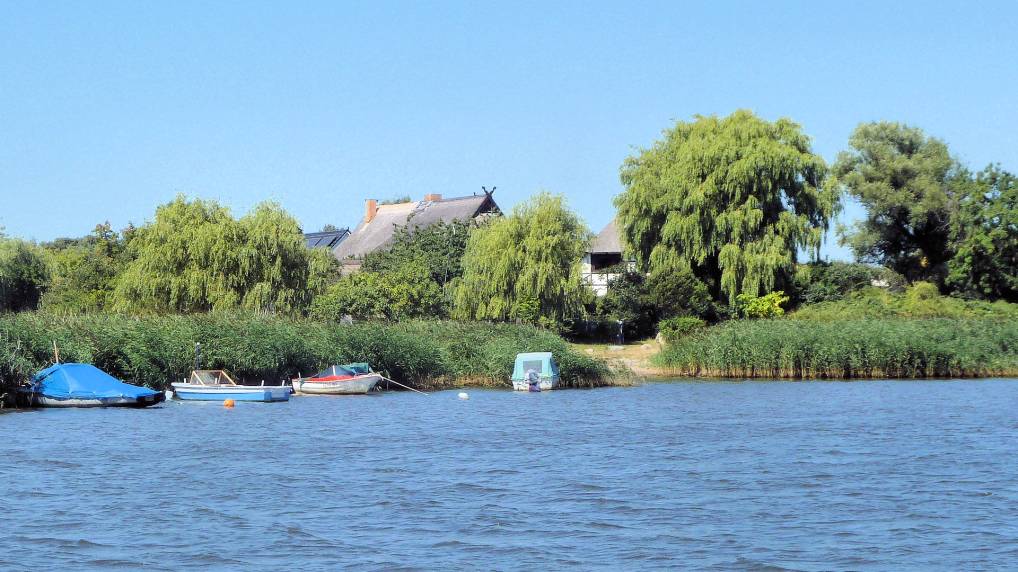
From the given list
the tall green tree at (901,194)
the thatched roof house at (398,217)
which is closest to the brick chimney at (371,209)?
the thatched roof house at (398,217)

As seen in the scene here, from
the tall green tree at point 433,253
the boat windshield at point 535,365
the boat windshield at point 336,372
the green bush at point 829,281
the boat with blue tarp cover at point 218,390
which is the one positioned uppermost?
the tall green tree at point 433,253

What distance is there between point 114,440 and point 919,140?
185ft

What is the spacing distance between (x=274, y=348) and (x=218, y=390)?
4.57 m

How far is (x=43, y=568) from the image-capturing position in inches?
650

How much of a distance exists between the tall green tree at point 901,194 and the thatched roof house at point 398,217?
27.1m

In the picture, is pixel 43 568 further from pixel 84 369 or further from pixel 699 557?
pixel 84 369

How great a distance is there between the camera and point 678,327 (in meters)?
62.7

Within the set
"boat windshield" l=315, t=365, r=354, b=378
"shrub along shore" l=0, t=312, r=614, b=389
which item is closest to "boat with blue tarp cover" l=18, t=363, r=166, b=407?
"shrub along shore" l=0, t=312, r=614, b=389

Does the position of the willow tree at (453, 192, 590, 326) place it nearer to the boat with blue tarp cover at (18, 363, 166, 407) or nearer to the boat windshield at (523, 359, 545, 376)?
the boat windshield at (523, 359, 545, 376)

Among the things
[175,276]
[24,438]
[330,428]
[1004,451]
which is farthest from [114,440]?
[175,276]

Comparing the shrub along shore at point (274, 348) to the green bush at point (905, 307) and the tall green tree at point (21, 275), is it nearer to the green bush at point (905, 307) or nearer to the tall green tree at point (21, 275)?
the green bush at point (905, 307)

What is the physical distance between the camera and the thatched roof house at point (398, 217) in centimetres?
9069

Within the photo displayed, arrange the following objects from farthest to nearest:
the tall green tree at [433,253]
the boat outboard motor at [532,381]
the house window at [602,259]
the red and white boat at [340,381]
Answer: the house window at [602,259] < the tall green tree at [433,253] < the boat outboard motor at [532,381] < the red and white boat at [340,381]

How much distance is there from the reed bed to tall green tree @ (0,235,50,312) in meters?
37.8
